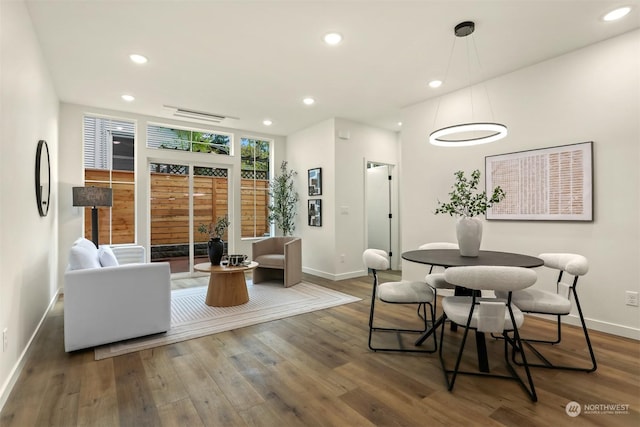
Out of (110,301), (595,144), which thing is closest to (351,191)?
(595,144)

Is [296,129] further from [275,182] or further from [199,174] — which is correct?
[199,174]

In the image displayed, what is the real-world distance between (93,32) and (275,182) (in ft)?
12.9

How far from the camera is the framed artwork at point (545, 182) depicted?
3.08 m

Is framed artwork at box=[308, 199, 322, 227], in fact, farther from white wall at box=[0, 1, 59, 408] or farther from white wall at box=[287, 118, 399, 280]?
white wall at box=[0, 1, 59, 408]

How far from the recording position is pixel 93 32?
2877 mm

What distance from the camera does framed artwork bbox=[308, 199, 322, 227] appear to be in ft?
18.7

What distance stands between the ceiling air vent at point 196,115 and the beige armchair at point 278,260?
2.26 m

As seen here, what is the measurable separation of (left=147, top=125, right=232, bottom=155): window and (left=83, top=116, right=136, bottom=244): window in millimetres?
327

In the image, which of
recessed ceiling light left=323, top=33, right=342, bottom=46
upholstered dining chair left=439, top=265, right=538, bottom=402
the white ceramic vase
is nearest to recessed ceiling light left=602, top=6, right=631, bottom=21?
the white ceramic vase

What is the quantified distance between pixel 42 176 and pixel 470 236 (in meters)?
4.11

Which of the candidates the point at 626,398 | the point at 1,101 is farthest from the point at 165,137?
the point at 626,398

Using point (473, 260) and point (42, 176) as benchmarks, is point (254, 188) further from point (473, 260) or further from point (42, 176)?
point (473, 260)

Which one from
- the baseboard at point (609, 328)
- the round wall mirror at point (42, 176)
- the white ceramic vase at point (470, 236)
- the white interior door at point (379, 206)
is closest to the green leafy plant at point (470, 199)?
the white ceramic vase at point (470, 236)

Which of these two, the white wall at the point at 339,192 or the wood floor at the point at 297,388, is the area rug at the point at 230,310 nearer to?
the wood floor at the point at 297,388
